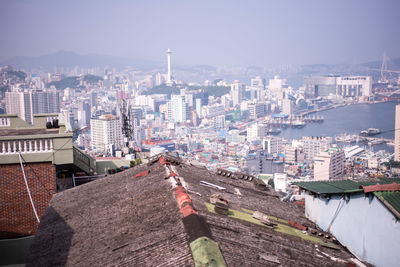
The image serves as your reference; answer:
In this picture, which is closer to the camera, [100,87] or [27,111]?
[27,111]

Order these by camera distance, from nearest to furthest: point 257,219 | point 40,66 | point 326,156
A: point 257,219 → point 326,156 → point 40,66

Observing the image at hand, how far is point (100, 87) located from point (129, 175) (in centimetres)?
9382

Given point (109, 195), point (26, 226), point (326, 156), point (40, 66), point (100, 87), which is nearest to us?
point (109, 195)

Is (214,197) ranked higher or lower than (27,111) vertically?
higher

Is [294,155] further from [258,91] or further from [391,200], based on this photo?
[258,91]

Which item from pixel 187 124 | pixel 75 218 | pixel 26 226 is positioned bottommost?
pixel 187 124

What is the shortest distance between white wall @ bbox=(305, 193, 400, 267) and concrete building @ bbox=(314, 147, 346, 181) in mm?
26476

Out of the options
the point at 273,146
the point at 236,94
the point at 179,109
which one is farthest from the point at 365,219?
the point at 236,94

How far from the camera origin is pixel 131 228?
6.10ft

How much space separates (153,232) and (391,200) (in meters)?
1.16

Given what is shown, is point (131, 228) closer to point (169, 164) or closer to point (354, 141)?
point (169, 164)

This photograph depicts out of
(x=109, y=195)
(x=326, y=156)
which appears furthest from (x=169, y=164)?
(x=326, y=156)

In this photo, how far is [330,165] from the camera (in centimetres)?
2842

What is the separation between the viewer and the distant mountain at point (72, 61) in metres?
152
